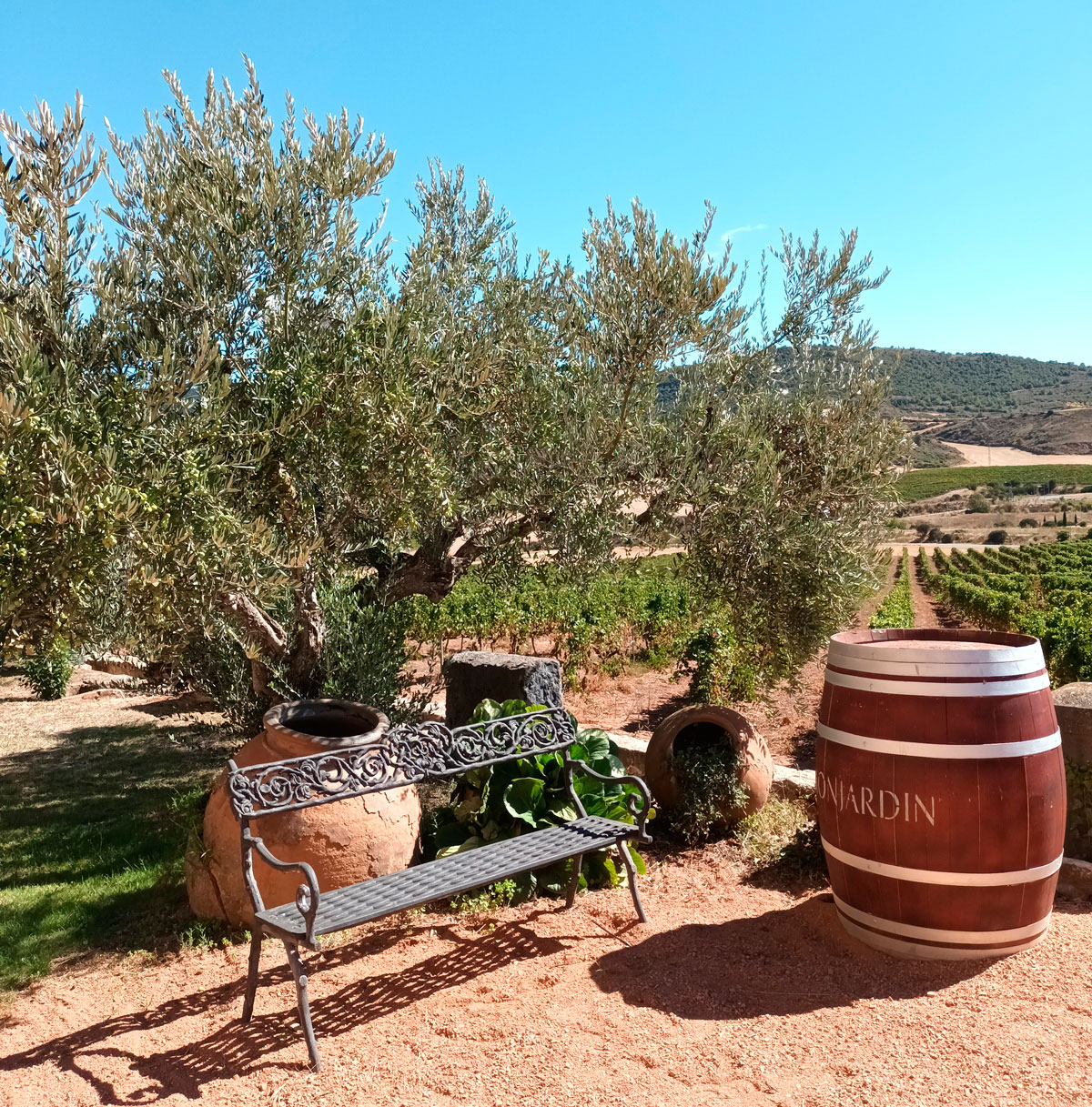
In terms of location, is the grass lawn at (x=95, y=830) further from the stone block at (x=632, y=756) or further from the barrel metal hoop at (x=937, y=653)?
the barrel metal hoop at (x=937, y=653)

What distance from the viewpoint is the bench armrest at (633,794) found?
448 centimetres

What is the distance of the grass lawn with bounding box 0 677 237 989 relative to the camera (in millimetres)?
4531

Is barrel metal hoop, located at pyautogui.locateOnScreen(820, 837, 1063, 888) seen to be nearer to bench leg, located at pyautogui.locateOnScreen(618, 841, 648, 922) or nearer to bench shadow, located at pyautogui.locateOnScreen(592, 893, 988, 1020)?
bench shadow, located at pyautogui.locateOnScreen(592, 893, 988, 1020)

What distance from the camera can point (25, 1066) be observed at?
3256mm

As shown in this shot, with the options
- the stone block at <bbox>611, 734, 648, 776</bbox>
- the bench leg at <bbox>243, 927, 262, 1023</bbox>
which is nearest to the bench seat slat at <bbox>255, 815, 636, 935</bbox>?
the bench leg at <bbox>243, 927, 262, 1023</bbox>

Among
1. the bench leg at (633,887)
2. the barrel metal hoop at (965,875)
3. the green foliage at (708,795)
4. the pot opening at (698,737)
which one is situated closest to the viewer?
the barrel metal hoop at (965,875)

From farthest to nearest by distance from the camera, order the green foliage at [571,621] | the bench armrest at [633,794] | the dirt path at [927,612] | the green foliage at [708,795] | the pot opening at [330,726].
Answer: the dirt path at [927,612]
the green foliage at [571,621]
the green foliage at [708,795]
the pot opening at [330,726]
the bench armrest at [633,794]

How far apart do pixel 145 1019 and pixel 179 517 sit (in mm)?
2100

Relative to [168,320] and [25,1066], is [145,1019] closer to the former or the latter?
[25,1066]

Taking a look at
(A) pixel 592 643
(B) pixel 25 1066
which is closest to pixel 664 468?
(B) pixel 25 1066

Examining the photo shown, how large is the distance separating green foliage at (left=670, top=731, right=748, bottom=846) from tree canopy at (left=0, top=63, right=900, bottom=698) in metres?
1.33

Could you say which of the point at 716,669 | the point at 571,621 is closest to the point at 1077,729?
the point at 716,669

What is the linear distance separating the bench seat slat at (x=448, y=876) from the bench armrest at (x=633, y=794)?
0.10 metres

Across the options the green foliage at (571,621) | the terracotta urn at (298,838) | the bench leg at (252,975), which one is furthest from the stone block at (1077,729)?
the green foliage at (571,621)
